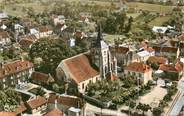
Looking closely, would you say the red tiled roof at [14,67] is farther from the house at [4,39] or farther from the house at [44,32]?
the house at [44,32]

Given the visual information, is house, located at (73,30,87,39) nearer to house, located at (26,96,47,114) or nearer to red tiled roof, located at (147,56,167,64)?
red tiled roof, located at (147,56,167,64)

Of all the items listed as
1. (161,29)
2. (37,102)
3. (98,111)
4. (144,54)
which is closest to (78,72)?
(98,111)

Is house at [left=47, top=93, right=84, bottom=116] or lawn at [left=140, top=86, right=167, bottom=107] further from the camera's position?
lawn at [left=140, top=86, right=167, bottom=107]

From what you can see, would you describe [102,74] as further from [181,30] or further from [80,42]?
[181,30]

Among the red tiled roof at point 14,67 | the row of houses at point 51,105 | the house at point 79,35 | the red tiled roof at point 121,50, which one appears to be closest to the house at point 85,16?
the house at point 79,35

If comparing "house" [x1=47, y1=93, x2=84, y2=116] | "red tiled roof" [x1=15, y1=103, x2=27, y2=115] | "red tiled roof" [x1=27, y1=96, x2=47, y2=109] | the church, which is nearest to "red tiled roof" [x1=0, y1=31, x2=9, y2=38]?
the church
